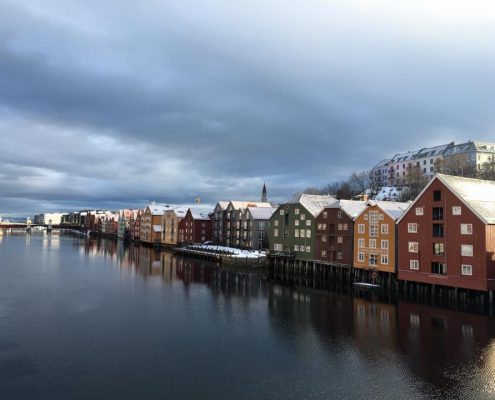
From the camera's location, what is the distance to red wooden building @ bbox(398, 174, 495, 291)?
38.1 m

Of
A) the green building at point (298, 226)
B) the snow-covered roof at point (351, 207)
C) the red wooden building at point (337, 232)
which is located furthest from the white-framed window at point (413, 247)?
the green building at point (298, 226)

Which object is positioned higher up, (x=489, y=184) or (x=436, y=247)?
(x=489, y=184)

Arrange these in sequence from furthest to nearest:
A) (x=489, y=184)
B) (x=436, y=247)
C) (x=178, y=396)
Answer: (x=489, y=184)
(x=436, y=247)
(x=178, y=396)

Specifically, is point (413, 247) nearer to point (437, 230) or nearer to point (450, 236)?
point (437, 230)

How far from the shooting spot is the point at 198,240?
332 ft

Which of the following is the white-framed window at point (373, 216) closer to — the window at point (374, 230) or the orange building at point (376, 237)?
the orange building at point (376, 237)

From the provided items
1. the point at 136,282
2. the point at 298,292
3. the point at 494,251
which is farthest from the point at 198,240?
the point at 494,251

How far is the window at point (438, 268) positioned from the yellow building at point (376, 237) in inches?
228

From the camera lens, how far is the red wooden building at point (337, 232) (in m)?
54.9

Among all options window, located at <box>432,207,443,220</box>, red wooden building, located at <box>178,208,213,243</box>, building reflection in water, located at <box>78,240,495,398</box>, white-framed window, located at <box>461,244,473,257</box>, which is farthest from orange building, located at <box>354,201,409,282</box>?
red wooden building, located at <box>178,208,213,243</box>

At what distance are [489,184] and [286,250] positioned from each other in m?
30.6

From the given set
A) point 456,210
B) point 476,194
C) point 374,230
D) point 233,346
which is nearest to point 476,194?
point 476,194

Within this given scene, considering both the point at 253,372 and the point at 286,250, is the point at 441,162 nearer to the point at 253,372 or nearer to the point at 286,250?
the point at 286,250

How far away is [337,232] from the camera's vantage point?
56.7 meters
